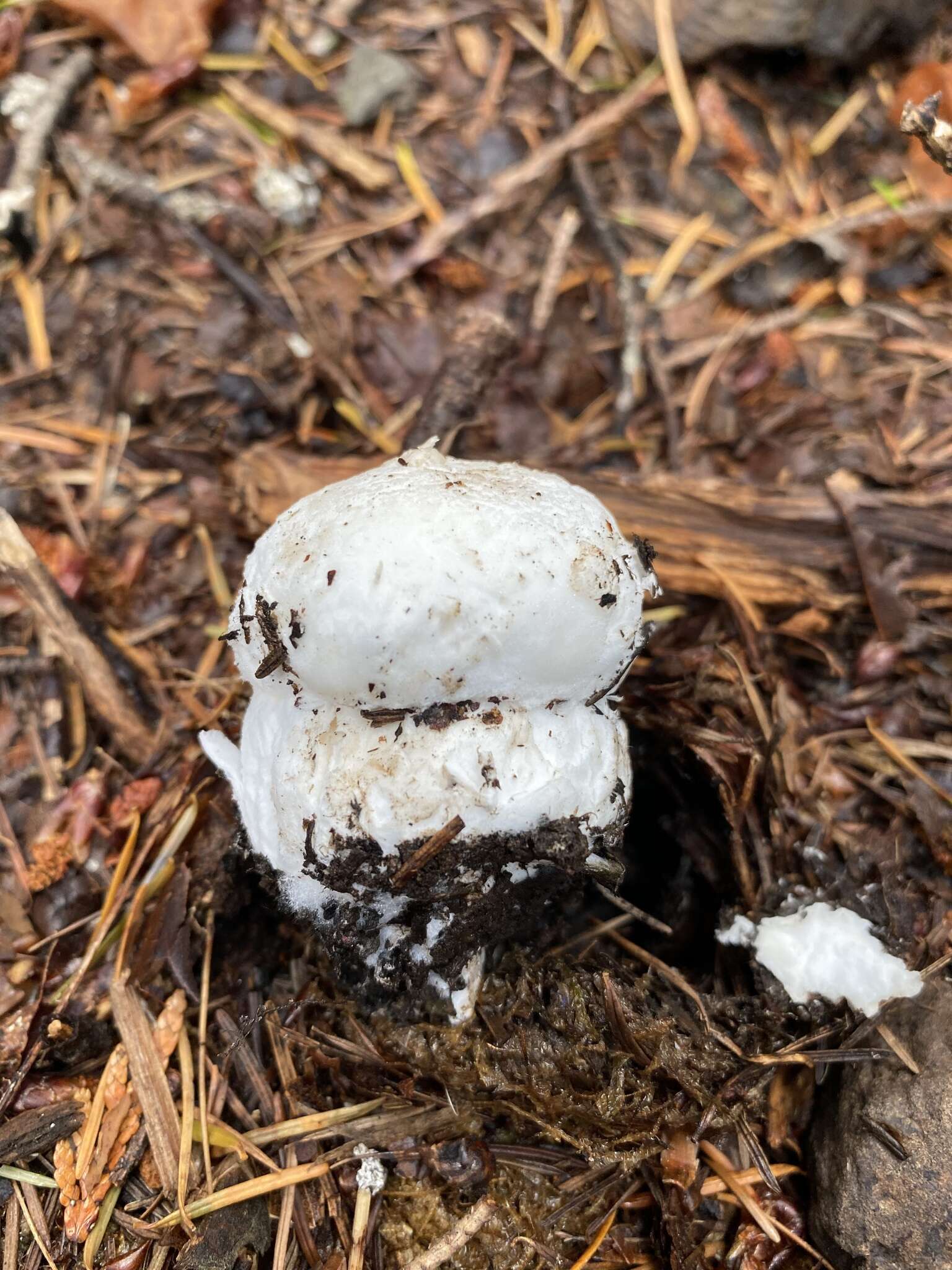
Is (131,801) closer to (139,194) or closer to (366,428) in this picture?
(366,428)

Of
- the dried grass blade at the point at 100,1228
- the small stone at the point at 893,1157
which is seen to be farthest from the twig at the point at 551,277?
the dried grass blade at the point at 100,1228

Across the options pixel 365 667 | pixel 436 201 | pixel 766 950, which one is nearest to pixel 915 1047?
pixel 766 950

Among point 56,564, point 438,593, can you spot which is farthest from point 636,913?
point 56,564

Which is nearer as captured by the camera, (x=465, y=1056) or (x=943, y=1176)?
(x=943, y=1176)

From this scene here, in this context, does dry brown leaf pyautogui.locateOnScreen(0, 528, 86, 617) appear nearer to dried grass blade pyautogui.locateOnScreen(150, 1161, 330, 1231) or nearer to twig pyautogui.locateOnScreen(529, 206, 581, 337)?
dried grass blade pyautogui.locateOnScreen(150, 1161, 330, 1231)

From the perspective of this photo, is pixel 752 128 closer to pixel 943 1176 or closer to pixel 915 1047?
pixel 915 1047

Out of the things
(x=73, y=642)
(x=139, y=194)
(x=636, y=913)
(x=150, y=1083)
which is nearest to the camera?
(x=150, y=1083)
